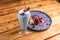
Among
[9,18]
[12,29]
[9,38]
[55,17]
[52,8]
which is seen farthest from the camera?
[52,8]

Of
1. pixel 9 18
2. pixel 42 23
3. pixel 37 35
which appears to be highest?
pixel 9 18

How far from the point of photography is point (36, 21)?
5.28 ft

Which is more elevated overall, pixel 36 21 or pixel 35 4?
pixel 35 4

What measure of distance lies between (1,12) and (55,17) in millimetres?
742

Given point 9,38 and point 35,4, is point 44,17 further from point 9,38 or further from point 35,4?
point 9,38

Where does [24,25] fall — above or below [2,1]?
below

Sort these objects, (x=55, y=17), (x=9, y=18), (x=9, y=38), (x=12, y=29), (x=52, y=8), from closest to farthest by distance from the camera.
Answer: (x=9, y=38)
(x=12, y=29)
(x=9, y=18)
(x=55, y=17)
(x=52, y=8)

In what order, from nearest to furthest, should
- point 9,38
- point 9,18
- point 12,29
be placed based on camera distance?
1. point 9,38
2. point 12,29
3. point 9,18

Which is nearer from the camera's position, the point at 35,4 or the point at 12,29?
the point at 12,29

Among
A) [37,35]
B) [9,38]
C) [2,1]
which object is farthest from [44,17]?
[2,1]

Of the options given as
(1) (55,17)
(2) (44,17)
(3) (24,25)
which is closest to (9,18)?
(3) (24,25)

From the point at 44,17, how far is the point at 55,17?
0.59 feet

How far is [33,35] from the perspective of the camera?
1.50m

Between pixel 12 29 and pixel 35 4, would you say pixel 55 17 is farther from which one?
pixel 12 29
